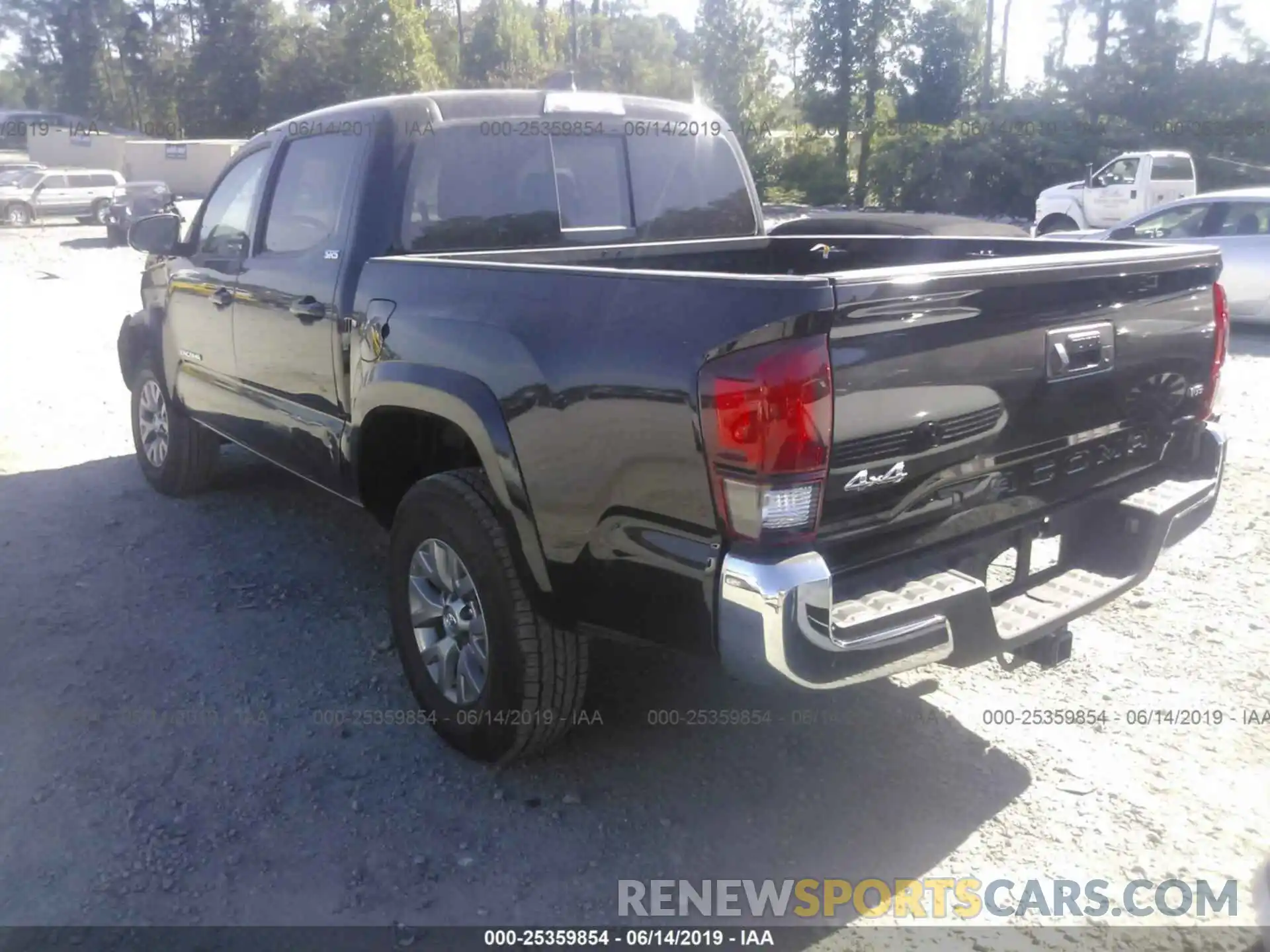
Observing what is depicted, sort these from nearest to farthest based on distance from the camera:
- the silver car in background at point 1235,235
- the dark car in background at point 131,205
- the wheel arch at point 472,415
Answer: the wheel arch at point 472,415 < the silver car in background at point 1235,235 < the dark car in background at point 131,205

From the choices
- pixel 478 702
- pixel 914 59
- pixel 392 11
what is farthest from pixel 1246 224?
pixel 392 11

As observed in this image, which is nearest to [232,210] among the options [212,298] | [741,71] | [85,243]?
[212,298]

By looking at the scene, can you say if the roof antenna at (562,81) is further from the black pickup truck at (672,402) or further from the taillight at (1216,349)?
the taillight at (1216,349)

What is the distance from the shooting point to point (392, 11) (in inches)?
1781

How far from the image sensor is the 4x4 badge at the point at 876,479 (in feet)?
8.21

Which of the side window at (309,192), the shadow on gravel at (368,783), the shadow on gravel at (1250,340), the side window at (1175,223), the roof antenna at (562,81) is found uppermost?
the roof antenna at (562,81)

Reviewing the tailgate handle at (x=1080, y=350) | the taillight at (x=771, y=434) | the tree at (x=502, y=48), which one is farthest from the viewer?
the tree at (x=502, y=48)

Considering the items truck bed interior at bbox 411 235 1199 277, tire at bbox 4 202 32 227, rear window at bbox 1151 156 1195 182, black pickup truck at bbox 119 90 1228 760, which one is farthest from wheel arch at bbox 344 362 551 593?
tire at bbox 4 202 32 227

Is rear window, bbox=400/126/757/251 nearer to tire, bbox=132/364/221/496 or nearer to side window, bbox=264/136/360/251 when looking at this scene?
side window, bbox=264/136/360/251


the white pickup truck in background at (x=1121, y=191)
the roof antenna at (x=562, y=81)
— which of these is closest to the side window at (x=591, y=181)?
the roof antenna at (x=562, y=81)

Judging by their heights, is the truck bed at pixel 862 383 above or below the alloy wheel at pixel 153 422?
above

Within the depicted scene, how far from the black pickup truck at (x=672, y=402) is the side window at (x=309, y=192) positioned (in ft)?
0.06

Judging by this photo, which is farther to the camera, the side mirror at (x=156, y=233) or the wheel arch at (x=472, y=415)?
the side mirror at (x=156, y=233)

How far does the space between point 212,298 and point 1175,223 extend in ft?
34.7
